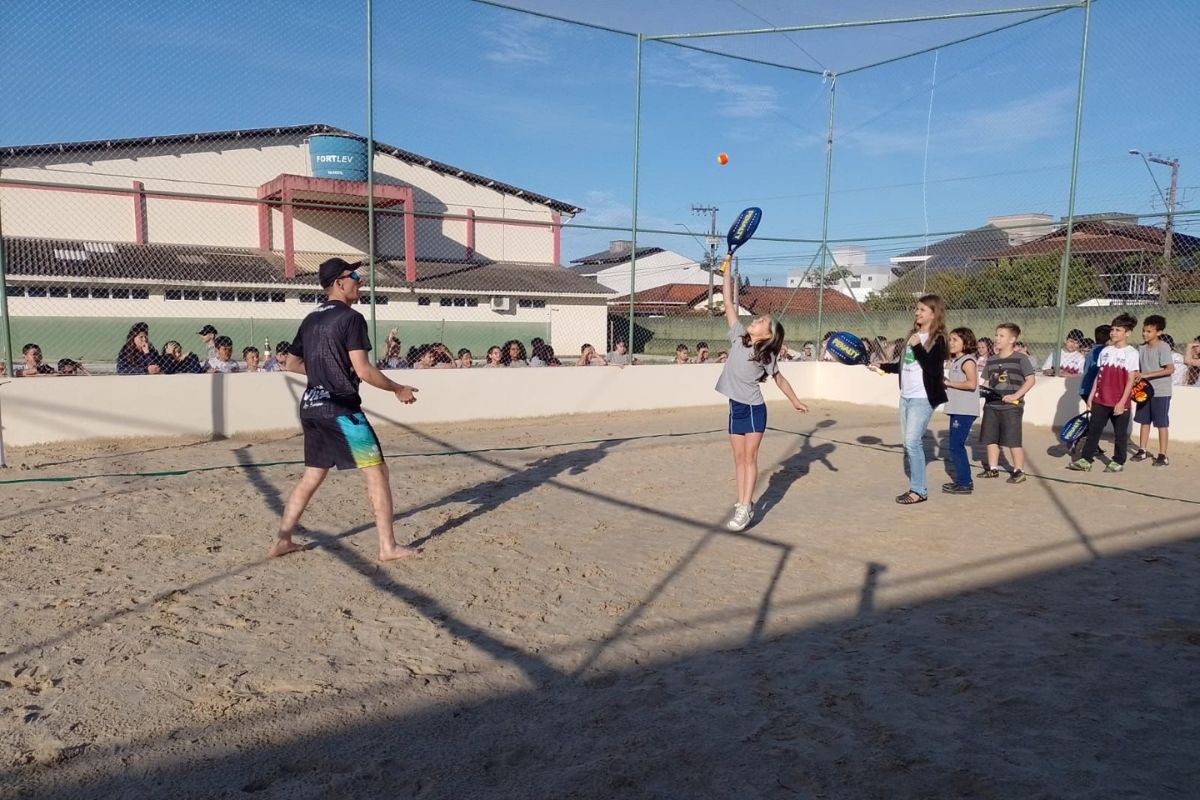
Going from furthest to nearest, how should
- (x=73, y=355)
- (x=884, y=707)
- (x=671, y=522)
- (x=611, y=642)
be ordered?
(x=73, y=355)
(x=671, y=522)
(x=611, y=642)
(x=884, y=707)

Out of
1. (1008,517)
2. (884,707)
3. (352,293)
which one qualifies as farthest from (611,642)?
(1008,517)

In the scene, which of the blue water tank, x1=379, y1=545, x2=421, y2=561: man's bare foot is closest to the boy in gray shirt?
x1=379, y1=545, x2=421, y2=561: man's bare foot

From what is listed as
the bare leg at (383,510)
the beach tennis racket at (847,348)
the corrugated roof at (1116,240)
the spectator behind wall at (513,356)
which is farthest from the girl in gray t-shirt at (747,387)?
the corrugated roof at (1116,240)

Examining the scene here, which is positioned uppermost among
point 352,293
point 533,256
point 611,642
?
point 533,256

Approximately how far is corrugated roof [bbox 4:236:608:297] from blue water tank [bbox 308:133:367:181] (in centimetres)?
600

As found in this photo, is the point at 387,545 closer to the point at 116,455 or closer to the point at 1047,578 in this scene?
the point at 1047,578

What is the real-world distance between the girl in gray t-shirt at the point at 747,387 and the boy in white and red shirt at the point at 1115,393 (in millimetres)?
4667

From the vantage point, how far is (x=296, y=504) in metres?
5.19

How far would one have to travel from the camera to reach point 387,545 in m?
5.23

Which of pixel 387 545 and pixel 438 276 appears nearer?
pixel 387 545

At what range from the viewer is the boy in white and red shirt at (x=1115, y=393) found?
8516mm

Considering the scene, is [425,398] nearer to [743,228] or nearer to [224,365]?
[224,365]

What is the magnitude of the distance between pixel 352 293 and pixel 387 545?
165 centimetres

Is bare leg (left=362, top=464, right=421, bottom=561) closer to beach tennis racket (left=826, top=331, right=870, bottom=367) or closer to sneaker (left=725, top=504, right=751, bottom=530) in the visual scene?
sneaker (left=725, top=504, right=751, bottom=530)
